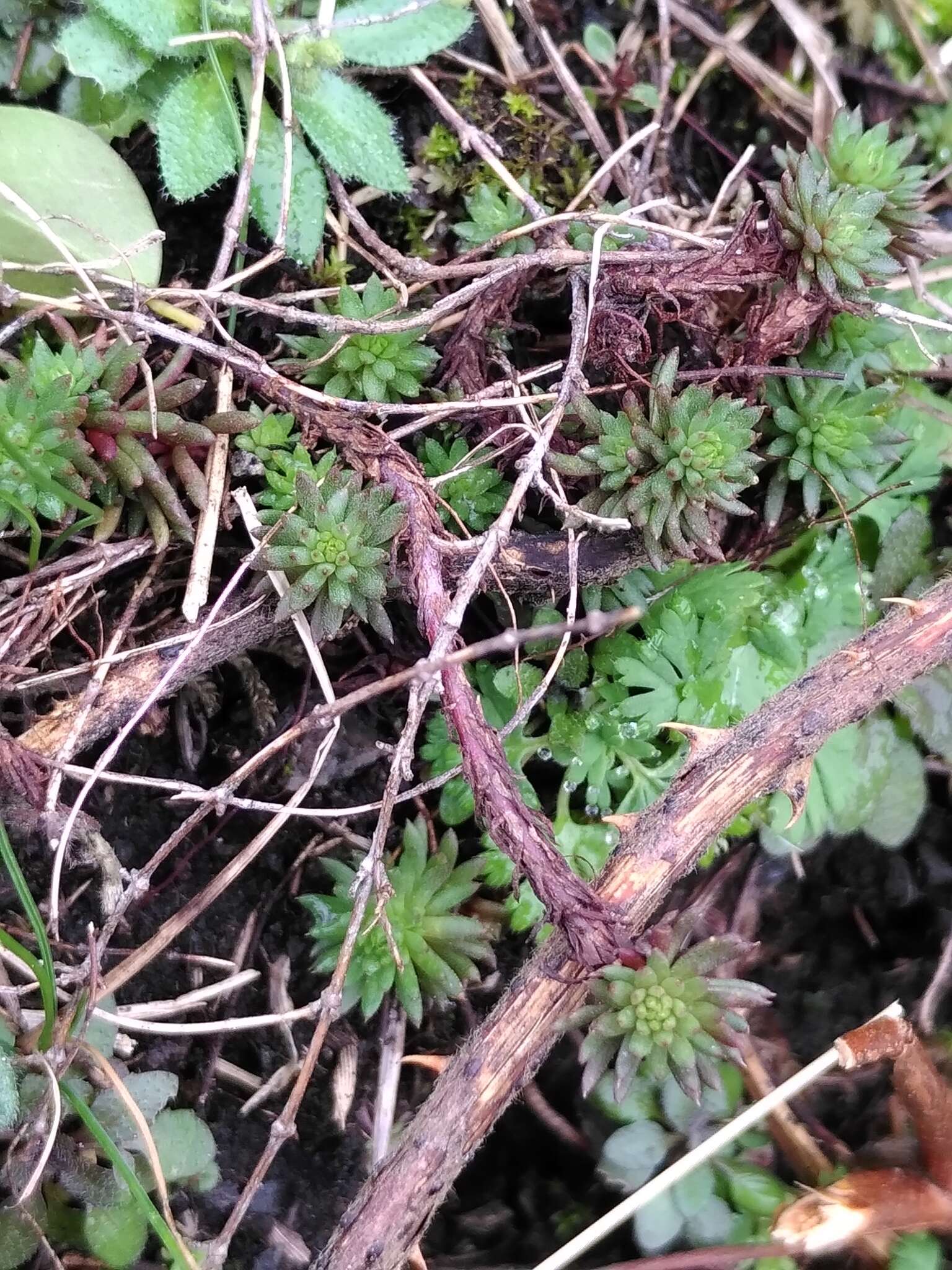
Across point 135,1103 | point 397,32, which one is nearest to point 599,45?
point 397,32

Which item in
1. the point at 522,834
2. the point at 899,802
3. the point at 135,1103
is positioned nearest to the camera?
the point at 522,834

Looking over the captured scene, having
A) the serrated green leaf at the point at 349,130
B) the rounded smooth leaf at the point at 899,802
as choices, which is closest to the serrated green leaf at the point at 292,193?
the serrated green leaf at the point at 349,130

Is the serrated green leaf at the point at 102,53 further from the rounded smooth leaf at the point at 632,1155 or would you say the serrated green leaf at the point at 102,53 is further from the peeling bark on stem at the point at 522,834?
the rounded smooth leaf at the point at 632,1155

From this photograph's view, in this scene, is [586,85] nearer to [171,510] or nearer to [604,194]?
[604,194]

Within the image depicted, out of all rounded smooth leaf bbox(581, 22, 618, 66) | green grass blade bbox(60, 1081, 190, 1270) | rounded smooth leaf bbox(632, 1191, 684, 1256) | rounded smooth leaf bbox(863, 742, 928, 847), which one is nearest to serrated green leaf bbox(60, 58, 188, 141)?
rounded smooth leaf bbox(581, 22, 618, 66)

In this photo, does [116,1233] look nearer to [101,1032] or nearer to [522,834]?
[101,1032]

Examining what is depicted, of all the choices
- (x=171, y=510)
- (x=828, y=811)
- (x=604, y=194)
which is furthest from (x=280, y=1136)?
(x=604, y=194)
